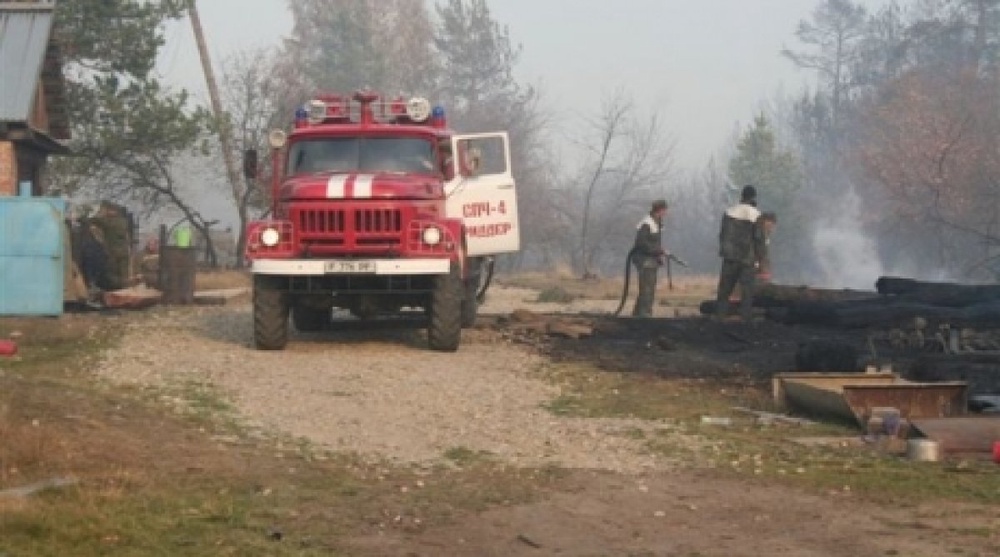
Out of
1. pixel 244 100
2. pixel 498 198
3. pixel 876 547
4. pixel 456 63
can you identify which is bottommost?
pixel 876 547

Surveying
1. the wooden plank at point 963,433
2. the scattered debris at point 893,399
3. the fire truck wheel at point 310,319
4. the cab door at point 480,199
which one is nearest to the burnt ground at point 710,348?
the cab door at point 480,199

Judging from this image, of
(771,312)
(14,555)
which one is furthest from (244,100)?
(14,555)

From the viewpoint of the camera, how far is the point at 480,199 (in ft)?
55.4

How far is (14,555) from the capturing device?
19.7 ft

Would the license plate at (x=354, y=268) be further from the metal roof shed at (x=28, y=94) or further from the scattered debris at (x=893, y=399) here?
the metal roof shed at (x=28, y=94)

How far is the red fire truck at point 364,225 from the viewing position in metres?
14.7

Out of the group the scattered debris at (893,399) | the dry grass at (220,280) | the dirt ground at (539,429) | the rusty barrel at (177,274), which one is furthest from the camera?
the dry grass at (220,280)

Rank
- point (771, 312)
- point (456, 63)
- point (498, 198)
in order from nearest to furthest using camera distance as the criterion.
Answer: point (498, 198), point (771, 312), point (456, 63)

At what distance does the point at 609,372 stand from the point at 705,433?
392 centimetres

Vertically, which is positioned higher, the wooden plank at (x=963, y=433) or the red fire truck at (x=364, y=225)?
the red fire truck at (x=364, y=225)

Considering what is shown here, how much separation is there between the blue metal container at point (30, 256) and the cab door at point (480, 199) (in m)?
6.16

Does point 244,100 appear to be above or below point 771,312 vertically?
above

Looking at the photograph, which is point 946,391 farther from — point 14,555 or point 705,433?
point 14,555

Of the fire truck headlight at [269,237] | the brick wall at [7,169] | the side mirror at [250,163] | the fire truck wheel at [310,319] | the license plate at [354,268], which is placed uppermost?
the brick wall at [7,169]
